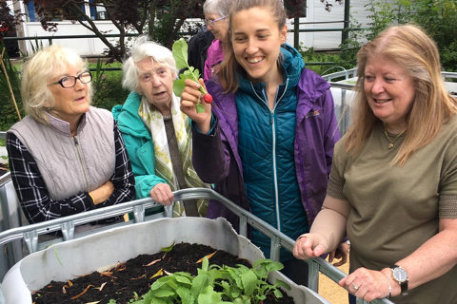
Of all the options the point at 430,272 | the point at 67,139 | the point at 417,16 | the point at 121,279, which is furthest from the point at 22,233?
the point at 417,16

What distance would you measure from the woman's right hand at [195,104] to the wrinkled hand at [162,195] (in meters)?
0.34

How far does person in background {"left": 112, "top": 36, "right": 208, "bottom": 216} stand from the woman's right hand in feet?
2.14

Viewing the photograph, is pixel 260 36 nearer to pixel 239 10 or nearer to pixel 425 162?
pixel 239 10

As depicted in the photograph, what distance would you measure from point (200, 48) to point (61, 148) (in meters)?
2.08

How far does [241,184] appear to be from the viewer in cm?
179

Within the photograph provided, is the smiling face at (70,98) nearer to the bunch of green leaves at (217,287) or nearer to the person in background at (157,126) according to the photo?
the person in background at (157,126)

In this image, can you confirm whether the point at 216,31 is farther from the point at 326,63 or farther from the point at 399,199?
the point at 326,63

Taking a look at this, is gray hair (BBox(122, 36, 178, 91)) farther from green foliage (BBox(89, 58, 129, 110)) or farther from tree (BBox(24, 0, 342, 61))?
green foliage (BBox(89, 58, 129, 110))

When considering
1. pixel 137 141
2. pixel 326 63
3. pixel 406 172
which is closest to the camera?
pixel 406 172

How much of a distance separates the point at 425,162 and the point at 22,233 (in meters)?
1.31

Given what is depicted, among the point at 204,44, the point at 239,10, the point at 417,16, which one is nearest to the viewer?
the point at 239,10

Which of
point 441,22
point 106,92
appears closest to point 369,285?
point 106,92

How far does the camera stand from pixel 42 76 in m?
1.84

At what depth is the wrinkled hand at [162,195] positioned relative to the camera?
1.75 meters
